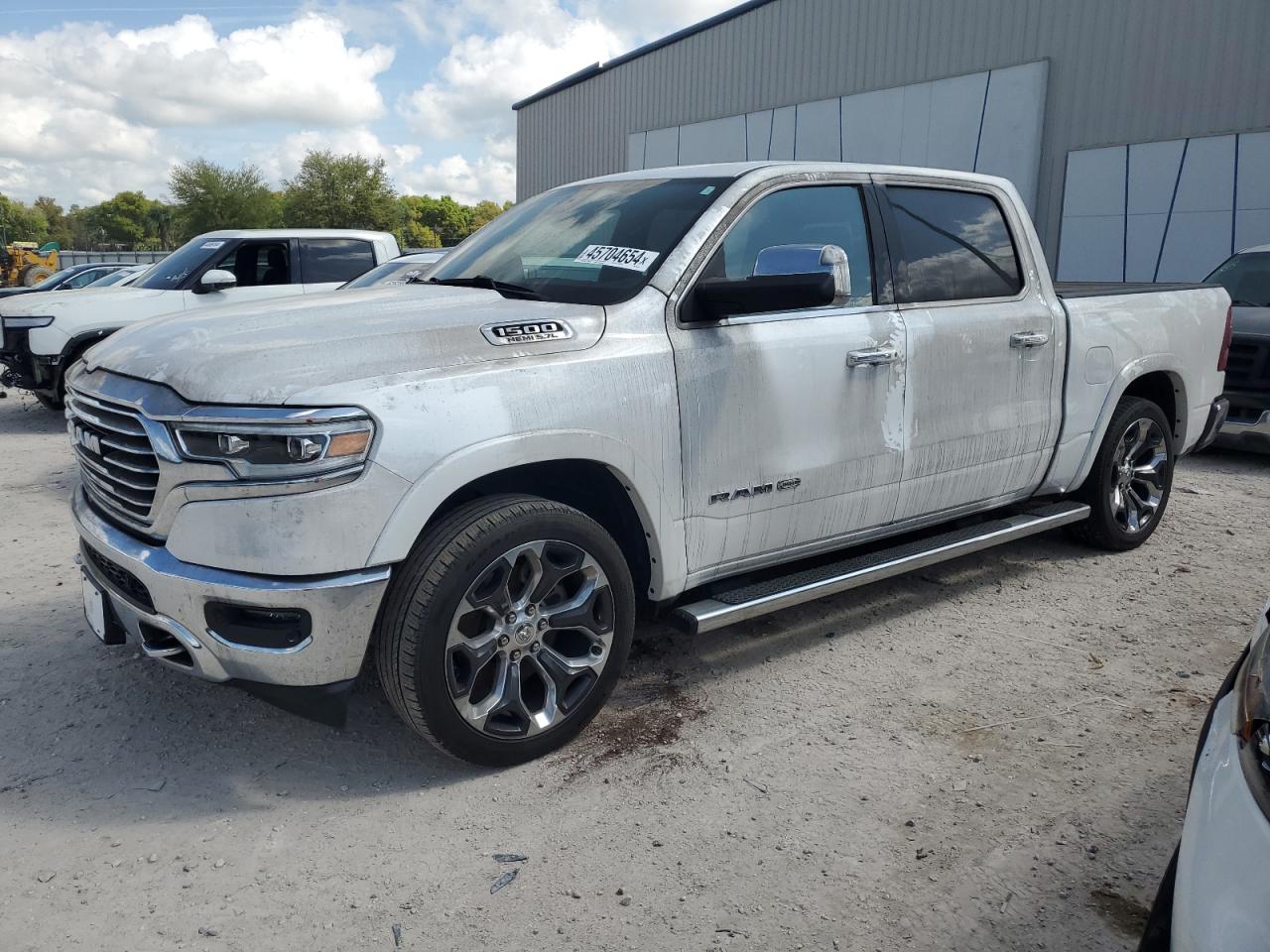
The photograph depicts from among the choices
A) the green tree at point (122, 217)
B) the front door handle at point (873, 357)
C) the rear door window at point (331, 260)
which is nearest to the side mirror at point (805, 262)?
the front door handle at point (873, 357)

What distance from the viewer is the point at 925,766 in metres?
3.27

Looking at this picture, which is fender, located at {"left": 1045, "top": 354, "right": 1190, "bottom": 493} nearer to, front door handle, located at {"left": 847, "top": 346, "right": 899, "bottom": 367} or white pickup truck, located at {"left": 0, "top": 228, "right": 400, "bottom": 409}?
front door handle, located at {"left": 847, "top": 346, "right": 899, "bottom": 367}

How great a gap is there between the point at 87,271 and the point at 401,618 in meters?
24.2

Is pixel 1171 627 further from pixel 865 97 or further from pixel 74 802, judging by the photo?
pixel 865 97

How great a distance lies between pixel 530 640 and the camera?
3.17 meters

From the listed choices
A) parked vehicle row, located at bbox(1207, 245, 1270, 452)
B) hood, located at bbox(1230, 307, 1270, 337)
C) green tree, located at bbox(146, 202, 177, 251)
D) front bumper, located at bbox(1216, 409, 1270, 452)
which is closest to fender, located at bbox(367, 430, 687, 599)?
front bumper, located at bbox(1216, 409, 1270, 452)

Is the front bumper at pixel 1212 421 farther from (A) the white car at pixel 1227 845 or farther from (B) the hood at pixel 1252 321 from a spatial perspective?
(A) the white car at pixel 1227 845

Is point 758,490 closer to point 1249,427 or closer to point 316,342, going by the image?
point 316,342

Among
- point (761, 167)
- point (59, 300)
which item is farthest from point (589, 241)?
point (59, 300)

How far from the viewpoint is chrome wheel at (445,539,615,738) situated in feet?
10.0

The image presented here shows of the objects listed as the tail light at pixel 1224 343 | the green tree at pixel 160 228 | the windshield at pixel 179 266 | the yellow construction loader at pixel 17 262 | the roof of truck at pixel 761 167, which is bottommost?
the tail light at pixel 1224 343

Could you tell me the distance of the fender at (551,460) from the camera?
2.83m

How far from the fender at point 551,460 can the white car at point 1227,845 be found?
5.78ft

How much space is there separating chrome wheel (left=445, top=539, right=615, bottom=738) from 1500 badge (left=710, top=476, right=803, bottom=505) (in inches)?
20.8
